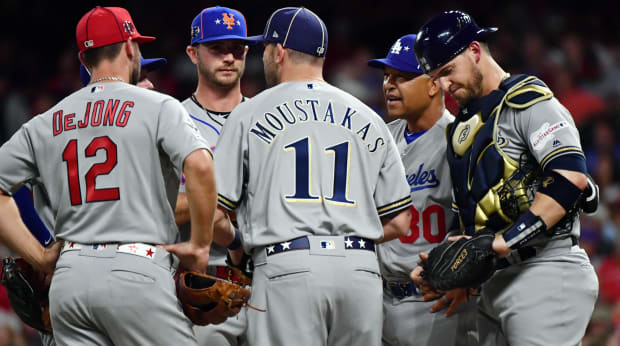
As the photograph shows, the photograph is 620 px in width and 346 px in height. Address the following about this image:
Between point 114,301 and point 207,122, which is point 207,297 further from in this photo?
point 207,122

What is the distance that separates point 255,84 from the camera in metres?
10.6

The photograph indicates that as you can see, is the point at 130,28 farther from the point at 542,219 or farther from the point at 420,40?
the point at 542,219

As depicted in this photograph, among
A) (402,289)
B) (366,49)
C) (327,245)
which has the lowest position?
(366,49)

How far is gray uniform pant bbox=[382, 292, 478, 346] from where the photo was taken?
471cm

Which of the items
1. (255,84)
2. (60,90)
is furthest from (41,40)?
(255,84)

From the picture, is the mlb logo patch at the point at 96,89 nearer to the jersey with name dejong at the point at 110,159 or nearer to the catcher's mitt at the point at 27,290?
the jersey with name dejong at the point at 110,159

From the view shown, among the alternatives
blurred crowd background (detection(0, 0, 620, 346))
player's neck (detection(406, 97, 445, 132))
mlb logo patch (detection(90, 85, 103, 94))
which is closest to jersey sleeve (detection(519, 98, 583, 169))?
player's neck (detection(406, 97, 445, 132))

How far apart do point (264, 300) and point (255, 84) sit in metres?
7.16

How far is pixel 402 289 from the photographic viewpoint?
484cm

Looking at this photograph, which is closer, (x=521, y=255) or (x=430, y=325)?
(x=521, y=255)

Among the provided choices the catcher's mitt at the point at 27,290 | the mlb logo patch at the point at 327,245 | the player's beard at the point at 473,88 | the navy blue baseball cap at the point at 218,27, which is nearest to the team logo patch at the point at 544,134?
the player's beard at the point at 473,88

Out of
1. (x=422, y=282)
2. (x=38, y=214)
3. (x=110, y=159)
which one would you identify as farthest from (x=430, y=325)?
(x=38, y=214)

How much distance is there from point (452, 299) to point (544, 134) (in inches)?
46.5

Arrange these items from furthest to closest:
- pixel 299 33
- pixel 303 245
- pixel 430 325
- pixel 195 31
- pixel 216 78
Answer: pixel 195 31 < pixel 216 78 < pixel 430 325 < pixel 299 33 < pixel 303 245
